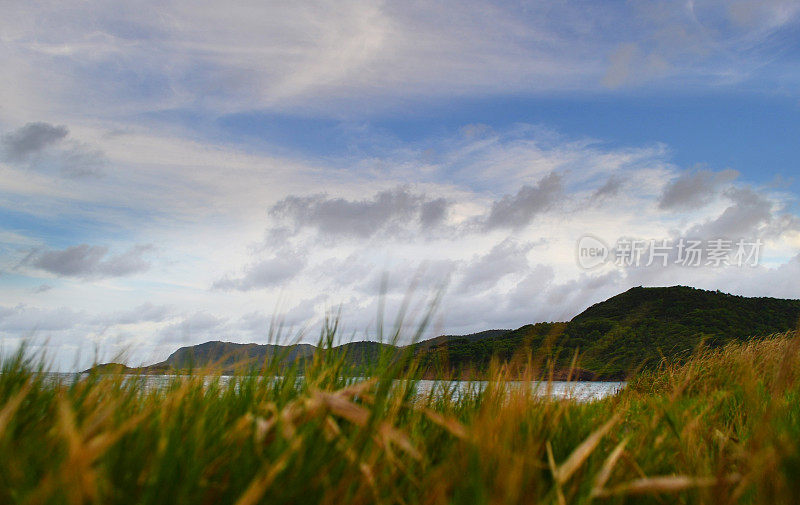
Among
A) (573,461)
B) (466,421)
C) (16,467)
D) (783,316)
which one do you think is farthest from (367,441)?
(783,316)

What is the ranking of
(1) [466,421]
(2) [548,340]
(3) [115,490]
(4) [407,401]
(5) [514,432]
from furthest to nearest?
(1) [466,421], (4) [407,401], (2) [548,340], (5) [514,432], (3) [115,490]

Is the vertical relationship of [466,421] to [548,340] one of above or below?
below

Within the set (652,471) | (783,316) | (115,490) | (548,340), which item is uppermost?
(783,316)

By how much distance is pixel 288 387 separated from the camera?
2936mm

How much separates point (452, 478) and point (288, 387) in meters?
1.26

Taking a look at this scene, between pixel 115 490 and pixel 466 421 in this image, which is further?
pixel 466 421

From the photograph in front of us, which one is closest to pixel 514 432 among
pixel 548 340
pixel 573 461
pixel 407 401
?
pixel 573 461

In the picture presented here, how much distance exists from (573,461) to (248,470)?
1.03 m


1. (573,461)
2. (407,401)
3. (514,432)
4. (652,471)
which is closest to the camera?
(573,461)

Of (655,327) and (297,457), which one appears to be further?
(655,327)

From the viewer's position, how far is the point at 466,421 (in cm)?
375

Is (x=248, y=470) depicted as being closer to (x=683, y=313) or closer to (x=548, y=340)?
(x=548, y=340)

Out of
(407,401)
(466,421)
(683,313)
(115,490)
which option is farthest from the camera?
(683,313)

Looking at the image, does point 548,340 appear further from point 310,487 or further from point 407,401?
point 310,487
